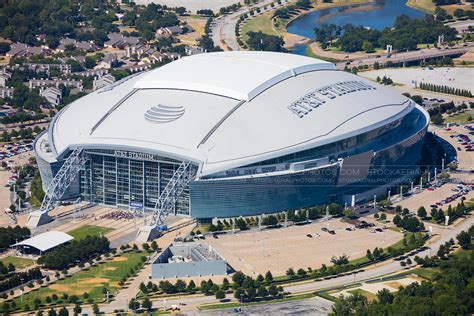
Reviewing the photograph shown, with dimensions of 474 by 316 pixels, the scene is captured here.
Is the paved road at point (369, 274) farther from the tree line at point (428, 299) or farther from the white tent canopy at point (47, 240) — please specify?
the white tent canopy at point (47, 240)

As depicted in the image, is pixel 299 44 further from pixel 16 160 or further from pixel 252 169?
pixel 252 169

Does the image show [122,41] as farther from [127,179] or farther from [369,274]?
[369,274]

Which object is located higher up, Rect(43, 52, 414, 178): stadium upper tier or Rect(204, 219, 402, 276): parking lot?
Rect(43, 52, 414, 178): stadium upper tier

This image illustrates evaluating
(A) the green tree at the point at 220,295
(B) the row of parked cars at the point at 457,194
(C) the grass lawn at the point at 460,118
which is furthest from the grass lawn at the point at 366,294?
(C) the grass lawn at the point at 460,118

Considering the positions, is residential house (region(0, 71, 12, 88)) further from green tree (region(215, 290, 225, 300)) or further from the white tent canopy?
green tree (region(215, 290, 225, 300))

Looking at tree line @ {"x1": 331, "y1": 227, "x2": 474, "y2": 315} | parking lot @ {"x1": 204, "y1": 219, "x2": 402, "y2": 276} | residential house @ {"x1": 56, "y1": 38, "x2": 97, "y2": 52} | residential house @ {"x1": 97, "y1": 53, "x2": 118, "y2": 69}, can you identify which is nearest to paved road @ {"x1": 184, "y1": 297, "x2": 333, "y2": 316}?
tree line @ {"x1": 331, "y1": 227, "x2": 474, "y2": 315}

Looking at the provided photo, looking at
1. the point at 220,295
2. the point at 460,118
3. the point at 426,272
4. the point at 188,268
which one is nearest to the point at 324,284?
the point at 426,272
